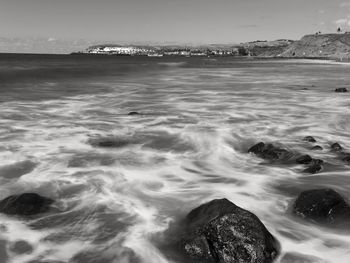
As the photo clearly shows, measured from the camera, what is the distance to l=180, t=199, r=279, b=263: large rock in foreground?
6.12 meters

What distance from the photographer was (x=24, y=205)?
8.38 m

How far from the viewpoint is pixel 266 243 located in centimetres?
646

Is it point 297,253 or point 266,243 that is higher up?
point 266,243

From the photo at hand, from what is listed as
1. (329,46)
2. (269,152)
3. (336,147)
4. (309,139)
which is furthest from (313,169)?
(329,46)

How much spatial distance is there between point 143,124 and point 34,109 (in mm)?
8586

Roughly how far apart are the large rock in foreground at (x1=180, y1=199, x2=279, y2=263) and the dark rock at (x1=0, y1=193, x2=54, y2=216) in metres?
3.53

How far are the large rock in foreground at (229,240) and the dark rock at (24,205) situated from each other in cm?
353

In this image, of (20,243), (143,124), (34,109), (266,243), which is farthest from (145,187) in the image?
(34,109)

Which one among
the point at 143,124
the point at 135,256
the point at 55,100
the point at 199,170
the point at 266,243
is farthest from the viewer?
the point at 55,100

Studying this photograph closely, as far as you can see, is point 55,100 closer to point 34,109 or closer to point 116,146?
point 34,109

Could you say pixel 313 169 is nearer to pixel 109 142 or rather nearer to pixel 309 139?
pixel 309 139

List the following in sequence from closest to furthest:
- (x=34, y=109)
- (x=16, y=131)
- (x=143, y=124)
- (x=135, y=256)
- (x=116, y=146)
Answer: (x=135, y=256) → (x=116, y=146) → (x=16, y=131) → (x=143, y=124) → (x=34, y=109)

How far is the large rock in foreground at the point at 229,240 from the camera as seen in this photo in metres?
6.12

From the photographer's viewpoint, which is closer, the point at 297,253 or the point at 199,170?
the point at 297,253
